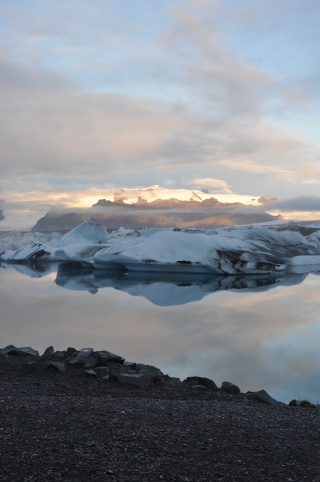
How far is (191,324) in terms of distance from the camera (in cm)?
1324

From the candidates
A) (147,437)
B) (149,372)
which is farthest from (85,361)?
(147,437)

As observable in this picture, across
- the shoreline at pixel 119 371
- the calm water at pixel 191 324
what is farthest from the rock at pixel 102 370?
the calm water at pixel 191 324

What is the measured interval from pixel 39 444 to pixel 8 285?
19905mm

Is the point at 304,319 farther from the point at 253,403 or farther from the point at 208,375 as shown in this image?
the point at 253,403

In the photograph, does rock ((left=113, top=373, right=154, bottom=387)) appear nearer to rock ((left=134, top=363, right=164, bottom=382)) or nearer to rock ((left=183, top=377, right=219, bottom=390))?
rock ((left=134, top=363, right=164, bottom=382))

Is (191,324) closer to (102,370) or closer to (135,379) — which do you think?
(102,370)

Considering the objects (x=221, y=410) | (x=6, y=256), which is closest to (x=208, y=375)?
(x=221, y=410)

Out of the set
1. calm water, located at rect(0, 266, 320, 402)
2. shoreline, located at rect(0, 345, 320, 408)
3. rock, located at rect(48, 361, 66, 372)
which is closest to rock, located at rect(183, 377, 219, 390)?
shoreline, located at rect(0, 345, 320, 408)

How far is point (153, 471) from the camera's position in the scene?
10.9ft

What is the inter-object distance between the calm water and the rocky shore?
255cm

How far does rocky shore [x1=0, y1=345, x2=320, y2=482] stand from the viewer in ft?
11.0

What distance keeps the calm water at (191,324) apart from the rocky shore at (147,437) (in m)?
2.55

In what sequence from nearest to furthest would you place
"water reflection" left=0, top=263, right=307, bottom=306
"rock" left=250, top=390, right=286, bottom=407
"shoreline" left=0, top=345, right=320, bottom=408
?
"rock" left=250, top=390, right=286, bottom=407 → "shoreline" left=0, top=345, right=320, bottom=408 → "water reflection" left=0, top=263, right=307, bottom=306

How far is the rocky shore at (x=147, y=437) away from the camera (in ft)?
11.0
